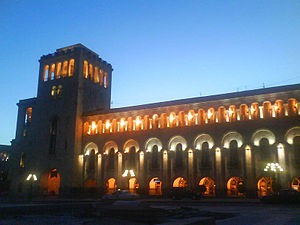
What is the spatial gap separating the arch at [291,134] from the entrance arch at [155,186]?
1582cm

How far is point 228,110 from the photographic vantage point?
37.8 metres

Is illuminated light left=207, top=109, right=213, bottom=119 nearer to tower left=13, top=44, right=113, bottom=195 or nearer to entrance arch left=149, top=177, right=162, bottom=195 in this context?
entrance arch left=149, top=177, right=162, bottom=195

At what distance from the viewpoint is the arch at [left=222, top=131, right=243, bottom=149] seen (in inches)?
1461

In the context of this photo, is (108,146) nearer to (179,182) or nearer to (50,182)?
(179,182)

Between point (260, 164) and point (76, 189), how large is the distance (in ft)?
78.7

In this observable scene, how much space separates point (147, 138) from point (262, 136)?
13.9 meters

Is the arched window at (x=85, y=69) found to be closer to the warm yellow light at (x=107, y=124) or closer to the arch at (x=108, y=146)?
the warm yellow light at (x=107, y=124)

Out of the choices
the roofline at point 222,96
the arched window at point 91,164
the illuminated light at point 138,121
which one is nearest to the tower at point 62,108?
the arched window at point 91,164

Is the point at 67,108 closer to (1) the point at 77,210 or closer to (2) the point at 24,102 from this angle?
(2) the point at 24,102

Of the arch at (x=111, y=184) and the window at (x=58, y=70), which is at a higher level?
the window at (x=58, y=70)

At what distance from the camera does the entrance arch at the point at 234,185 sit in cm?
3641

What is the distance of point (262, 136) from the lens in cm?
3612

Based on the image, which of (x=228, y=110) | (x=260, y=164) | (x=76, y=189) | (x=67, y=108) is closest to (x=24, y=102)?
(x=67, y=108)

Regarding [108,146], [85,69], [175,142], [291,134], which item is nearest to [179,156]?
[175,142]
